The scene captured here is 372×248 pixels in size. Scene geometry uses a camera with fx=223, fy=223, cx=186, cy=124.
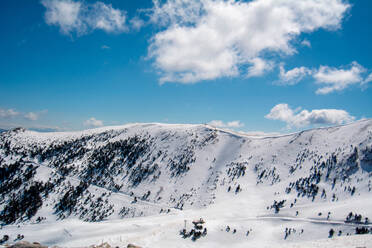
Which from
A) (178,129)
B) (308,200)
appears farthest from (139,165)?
(308,200)

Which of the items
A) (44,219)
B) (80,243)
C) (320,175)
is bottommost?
(44,219)

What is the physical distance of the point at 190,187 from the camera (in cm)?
8581

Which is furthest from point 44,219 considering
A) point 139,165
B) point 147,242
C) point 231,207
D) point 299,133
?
point 299,133

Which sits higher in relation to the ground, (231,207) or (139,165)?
(139,165)

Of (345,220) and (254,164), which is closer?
(345,220)

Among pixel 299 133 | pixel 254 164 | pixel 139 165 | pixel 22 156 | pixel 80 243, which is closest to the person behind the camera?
pixel 80 243

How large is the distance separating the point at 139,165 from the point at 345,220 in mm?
85079

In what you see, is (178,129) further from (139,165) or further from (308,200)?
(308,200)

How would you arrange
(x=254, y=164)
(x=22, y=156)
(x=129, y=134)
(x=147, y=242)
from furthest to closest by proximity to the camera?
(x=129, y=134) → (x=22, y=156) → (x=254, y=164) → (x=147, y=242)

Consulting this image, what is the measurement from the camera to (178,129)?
458 ft

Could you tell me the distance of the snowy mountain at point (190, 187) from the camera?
45469 millimetres

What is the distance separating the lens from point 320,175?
6894 centimetres

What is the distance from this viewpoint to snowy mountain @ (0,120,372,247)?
4547 centimetres

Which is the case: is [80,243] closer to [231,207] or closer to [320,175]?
[231,207]
